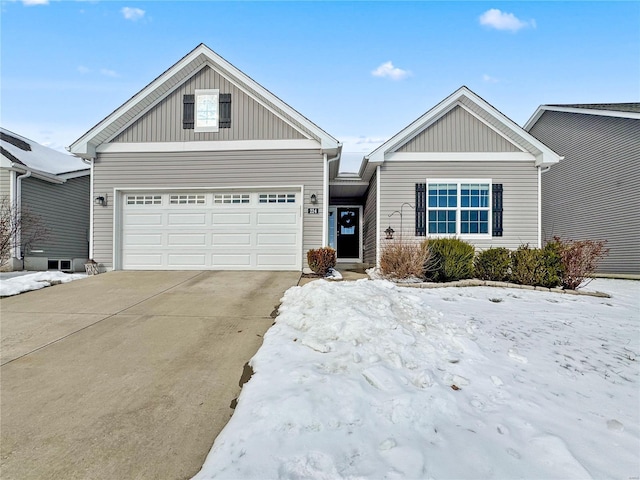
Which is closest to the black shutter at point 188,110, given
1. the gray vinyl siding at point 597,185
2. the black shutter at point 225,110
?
the black shutter at point 225,110

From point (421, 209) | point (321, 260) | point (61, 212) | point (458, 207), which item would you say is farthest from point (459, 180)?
point (61, 212)

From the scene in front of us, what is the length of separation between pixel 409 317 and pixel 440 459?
227cm

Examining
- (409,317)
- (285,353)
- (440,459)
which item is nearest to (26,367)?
(285,353)

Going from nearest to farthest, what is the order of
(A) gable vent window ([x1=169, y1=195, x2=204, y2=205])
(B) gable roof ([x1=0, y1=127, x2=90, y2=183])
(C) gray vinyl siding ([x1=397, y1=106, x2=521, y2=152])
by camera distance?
1. (A) gable vent window ([x1=169, y1=195, x2=204, y2=205])
2. (C) gray vinyl siding ([x1=397, y1=106, x2=521, y2=152])
3. (B) gable roof ([x1=0, y1=127, x2=90, y2=183])

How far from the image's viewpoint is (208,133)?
901 cm

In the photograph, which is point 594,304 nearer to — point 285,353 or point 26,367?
point 285,353

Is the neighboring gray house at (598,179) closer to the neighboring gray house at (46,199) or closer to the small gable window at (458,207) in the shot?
the small gable window at (458,207)

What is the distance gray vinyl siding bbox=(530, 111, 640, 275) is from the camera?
1073 cm

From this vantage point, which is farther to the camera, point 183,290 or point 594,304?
point 183,290

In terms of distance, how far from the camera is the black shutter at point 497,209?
9.27 metres

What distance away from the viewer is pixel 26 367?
3.17m

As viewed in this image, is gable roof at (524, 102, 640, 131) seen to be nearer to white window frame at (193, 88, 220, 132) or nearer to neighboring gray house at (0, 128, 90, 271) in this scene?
white window frame at (193, 88, 220, 132)

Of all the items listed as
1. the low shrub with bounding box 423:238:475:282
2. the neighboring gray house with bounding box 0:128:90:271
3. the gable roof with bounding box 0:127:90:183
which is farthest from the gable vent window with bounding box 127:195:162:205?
the low shrub with bounding box 423:238:475:282

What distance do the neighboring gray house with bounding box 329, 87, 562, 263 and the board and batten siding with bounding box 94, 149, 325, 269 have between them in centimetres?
205
